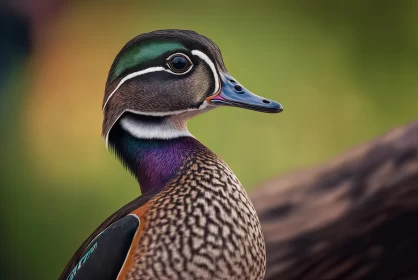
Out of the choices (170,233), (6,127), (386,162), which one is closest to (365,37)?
(386,162)

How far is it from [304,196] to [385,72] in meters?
0.75

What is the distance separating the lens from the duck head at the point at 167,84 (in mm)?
774

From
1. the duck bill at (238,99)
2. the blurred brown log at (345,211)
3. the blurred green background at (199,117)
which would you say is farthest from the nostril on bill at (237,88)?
the blurred green background at (199,117)

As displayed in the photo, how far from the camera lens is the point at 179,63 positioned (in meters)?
0.78

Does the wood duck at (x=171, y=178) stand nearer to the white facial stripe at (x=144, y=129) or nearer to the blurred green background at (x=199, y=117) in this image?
the white facial stripe at (x=144, y=129)

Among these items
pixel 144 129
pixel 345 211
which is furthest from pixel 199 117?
pixel 144 129

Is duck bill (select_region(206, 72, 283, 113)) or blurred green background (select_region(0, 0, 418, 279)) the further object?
blurred green background (select_region(0, 0, 418, 279))

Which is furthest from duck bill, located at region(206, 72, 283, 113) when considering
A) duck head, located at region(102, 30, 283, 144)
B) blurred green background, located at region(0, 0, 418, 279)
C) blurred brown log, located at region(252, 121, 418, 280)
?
blurred green background, located at region(0, 0, 418, 279)

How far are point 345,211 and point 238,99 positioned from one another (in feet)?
1.76

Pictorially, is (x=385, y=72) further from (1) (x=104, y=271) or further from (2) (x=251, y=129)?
(1) (x=104, y=271)

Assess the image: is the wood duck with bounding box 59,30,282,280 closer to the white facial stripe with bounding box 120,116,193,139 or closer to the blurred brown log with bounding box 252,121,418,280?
the white facial stripe with bounding box 120,116,193,139

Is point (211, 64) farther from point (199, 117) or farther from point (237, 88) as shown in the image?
point (199, 117)

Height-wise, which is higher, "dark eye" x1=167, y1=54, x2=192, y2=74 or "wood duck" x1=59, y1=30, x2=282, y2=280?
"dark eye" x1=167, y1=54, x2=192, y2=74

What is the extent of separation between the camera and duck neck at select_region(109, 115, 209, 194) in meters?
0.79
